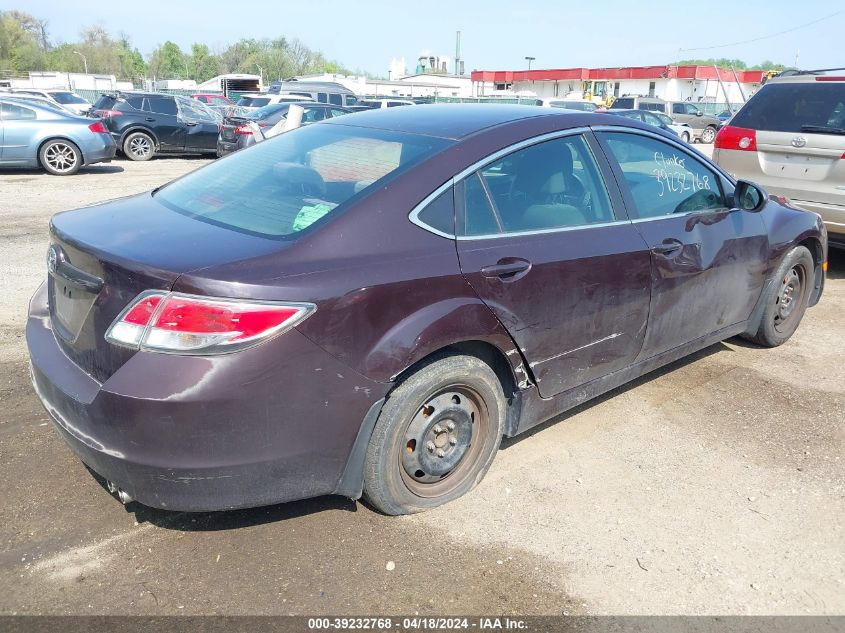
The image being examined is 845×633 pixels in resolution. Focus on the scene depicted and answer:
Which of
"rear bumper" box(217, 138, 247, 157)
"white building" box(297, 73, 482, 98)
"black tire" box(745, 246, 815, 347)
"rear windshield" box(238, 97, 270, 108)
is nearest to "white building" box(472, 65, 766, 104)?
"white building" box(297, 73, 482, 98)

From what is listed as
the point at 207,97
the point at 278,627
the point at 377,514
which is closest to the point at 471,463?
the point at 377,514

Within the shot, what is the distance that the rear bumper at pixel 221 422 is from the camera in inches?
95.0

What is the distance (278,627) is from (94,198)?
33.4 ft

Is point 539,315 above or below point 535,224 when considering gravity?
below

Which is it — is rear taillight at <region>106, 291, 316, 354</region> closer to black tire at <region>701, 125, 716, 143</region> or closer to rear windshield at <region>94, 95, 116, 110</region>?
rear windshield at <region>94, 95, 116, 110</region>

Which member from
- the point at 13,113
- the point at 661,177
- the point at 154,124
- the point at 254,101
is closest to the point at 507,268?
the point at 661,177

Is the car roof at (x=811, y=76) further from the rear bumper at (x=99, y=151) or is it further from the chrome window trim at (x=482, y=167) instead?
the rear bumper at (x=99, y=151)

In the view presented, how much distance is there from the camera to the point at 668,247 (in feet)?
12.4

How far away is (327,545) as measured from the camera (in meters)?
2.91

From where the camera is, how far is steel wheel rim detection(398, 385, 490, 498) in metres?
3.01

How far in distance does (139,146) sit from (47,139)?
12.6 feet

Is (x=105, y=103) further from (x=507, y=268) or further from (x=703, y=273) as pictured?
(x=507, y=268)

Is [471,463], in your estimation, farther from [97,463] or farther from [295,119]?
[295,119]

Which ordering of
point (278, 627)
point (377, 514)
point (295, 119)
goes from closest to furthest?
point (278, 627), point (377, 514), point (295, 119)
